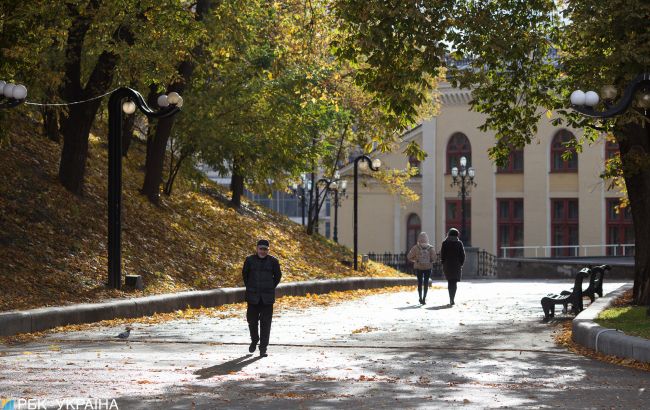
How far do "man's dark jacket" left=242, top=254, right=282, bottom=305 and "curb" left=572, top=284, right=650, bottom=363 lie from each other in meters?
4.13

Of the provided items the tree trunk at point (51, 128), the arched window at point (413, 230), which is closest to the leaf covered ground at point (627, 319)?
the tree trunk at point (51, 128)

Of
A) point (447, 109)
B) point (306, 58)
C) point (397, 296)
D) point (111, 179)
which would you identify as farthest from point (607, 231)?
point (111, 179)

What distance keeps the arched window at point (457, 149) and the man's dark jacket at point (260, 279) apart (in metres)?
52.7

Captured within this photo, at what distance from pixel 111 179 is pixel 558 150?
4468cm

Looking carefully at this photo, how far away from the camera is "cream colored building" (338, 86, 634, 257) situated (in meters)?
61.8

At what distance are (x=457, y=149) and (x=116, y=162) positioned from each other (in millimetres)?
47097

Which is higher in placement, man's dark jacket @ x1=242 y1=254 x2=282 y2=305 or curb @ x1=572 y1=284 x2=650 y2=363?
man's dark jacket @ x1=242 y1=254 x2=282 y2=305

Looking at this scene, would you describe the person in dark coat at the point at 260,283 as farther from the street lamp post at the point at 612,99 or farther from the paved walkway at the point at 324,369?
the street lamp post at the point at 612,99

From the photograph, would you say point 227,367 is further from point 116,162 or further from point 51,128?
point 51,128

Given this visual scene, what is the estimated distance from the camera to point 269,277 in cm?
1500

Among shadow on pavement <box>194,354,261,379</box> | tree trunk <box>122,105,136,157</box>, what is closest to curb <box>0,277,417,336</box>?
shadow on pavement <box>194,354,261,379</box>

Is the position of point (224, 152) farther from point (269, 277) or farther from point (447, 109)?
point (447, 109)

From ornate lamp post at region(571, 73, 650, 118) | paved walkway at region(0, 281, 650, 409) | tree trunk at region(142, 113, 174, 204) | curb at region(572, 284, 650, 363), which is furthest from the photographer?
tree trunk at region(142, 113, 174, 204)

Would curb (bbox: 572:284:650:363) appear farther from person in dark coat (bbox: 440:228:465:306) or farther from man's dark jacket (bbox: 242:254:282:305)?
person in dark coat (bbox: 440:228:465:306)
